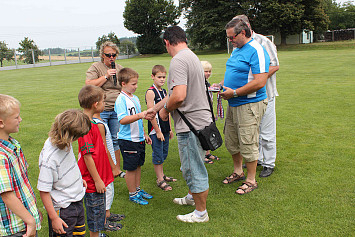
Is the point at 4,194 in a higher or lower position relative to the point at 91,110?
lower

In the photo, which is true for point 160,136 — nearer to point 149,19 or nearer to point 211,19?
point 211,19

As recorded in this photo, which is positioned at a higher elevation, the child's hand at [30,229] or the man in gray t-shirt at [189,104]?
the man in gray t-shirt at [189,104]

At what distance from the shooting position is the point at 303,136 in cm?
642

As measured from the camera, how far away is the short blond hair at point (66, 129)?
233cm

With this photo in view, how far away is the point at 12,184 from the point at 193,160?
183 centimetres

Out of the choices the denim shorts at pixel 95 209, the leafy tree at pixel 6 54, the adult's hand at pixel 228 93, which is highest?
the leafy tree at pixel 6 54

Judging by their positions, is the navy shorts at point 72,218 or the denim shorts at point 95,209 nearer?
the navy shorts at point 72,218

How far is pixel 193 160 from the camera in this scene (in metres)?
3.30

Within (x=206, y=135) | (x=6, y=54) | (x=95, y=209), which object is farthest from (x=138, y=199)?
(x=6, y=54)

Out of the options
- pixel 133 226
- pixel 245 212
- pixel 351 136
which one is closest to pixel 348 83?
pixel 351 136

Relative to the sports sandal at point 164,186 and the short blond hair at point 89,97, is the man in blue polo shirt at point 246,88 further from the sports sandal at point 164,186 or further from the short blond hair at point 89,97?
the short blond hair at point 89,97

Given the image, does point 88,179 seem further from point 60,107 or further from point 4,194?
point 60,107

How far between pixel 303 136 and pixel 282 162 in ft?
5.26

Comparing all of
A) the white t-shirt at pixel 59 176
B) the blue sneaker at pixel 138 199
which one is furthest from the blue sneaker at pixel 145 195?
the white t-shirt at pixel 59 176
